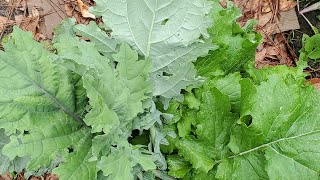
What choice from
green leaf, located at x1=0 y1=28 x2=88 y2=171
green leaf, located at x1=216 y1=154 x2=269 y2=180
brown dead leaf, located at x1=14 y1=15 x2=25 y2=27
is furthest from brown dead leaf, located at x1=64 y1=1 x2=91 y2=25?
green leaf, located at x1=216 y1=154 x2=269 y2=180

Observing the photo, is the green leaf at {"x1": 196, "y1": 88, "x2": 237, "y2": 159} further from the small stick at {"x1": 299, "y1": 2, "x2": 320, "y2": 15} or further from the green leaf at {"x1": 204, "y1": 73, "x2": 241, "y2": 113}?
the small stick at {"x1": 299, "y1": 2, "x2": 320, "y2": 15}

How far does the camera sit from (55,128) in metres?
1.68

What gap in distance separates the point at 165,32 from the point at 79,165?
616 millimetres

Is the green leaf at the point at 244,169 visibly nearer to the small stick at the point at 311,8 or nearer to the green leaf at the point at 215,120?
the green leaf at the point at 215,120

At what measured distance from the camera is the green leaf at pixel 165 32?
73.4 inches

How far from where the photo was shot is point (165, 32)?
1920mm

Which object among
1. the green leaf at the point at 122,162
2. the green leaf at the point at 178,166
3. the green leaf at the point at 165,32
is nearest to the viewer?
the green leaf at the point at 122,162

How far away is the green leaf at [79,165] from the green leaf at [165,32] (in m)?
0.38

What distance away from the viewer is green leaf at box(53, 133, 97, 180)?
162 cm

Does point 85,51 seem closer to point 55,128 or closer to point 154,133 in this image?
point 55,128

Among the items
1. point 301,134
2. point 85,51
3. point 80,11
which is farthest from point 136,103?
point 80,11

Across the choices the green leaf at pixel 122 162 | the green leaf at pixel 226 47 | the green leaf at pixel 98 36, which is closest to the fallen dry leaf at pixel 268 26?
the green leaf at pixel 226 47

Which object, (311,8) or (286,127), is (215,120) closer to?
(286,127)

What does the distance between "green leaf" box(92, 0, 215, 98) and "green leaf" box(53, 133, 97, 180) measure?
1.26 ft
